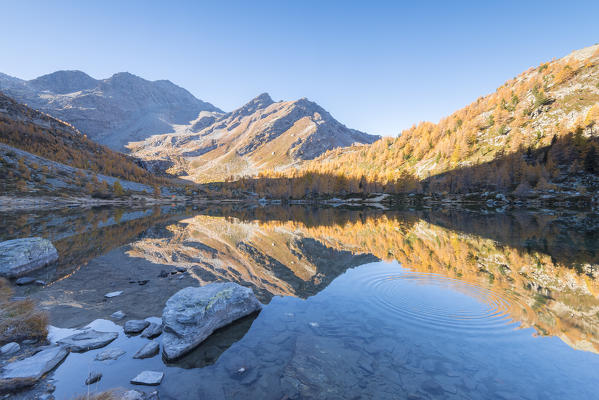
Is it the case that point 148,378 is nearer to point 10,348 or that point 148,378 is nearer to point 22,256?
point 10,348

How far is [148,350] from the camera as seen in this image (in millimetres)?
7195

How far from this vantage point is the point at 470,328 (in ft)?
28.7

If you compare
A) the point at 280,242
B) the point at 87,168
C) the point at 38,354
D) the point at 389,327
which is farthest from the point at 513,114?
the point at 87,168

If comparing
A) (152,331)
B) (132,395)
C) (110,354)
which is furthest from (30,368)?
(132,395)

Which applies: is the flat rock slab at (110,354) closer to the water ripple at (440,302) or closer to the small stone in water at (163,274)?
the small stone in water at (163,274)

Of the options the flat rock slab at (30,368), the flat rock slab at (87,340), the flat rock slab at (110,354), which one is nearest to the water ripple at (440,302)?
the flat rock slab at (110,354)

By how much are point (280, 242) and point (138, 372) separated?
21.7m

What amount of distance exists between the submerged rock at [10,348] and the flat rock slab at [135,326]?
257cm

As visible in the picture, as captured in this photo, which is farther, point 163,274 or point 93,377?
point 163,274

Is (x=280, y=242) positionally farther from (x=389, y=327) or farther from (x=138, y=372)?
(x=138, y=372)

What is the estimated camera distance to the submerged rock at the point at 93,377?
595 centimetres

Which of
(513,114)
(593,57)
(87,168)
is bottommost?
(87,168)

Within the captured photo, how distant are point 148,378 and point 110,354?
2.04m

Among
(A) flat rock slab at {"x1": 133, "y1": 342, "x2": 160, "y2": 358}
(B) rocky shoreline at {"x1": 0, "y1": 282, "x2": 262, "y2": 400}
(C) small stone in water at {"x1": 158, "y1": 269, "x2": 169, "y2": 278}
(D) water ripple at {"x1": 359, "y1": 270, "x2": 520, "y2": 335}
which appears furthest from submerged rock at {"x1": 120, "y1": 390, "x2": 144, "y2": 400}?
(C) small stone in water at {"x1": 158, "y1": 269, "x2": 169, "y2": 278}
